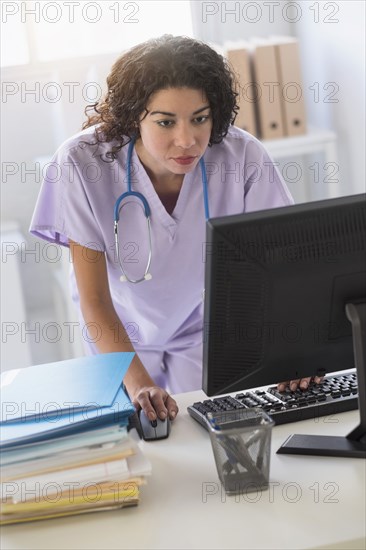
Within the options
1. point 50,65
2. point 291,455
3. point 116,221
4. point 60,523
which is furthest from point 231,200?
point 50,65

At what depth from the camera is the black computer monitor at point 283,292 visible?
121 centimetres

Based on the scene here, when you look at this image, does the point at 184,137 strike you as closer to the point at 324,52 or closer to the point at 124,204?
the point at 124,204

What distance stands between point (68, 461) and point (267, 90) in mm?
2141

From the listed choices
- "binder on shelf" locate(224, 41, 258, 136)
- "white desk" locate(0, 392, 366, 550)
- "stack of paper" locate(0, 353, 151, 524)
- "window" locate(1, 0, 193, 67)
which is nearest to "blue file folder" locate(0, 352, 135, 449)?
"stack of paper" locate(0, 353, 151, 524)

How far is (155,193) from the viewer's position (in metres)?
1.91

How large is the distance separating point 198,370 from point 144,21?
1.76 metres

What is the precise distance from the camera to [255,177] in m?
1.92

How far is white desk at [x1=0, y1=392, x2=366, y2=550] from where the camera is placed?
1115 mm

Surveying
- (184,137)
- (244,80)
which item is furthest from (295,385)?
(244,80)

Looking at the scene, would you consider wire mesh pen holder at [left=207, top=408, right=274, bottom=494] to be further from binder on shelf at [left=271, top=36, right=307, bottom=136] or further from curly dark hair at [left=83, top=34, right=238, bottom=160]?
binder on shelf at [left=271, top=36, right=307, bottom=136]

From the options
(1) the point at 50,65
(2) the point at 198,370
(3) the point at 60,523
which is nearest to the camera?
(3) the point at 60,523

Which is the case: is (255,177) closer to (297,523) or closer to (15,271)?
(297,523)

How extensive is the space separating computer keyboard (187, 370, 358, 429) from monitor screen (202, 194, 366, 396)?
0.15 m

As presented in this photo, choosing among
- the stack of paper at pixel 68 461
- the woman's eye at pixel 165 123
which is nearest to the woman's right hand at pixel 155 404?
the stack of paper at pixel 68 461
